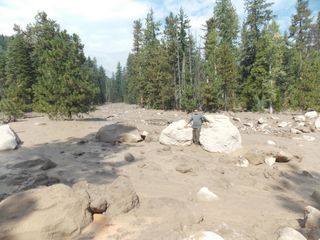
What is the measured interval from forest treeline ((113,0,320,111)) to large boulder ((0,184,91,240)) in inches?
1017

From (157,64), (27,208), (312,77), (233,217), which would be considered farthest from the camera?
(157,64)

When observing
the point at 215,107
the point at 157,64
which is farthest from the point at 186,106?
the point at 157,64

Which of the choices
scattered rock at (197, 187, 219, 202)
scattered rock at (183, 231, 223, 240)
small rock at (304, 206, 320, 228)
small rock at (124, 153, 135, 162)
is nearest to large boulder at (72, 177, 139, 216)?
scattered rock at (197, 187, 219, 202)

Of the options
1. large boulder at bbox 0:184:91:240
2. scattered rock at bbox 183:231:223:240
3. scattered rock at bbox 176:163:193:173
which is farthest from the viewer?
scattered rock at bbox 176:163:193:173

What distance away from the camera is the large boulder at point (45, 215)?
4527 millimetres

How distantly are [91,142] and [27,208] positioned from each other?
7610 millimetres

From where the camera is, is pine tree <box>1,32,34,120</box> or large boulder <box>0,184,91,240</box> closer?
large boulder <box>0,184,91,240</box>

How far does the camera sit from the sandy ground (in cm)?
518

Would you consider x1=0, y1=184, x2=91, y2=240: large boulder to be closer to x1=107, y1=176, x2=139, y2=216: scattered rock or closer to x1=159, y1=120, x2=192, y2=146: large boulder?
x1=107, y1=176, x2=139, y2=216: scattered rock

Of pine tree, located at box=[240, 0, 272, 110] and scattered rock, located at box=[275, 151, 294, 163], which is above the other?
pine tree, located at box=[240, 0, 272, 110]

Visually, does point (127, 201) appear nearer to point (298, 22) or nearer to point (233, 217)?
point (233, 217)

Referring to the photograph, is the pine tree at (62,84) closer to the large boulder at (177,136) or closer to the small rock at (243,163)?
the large boulder at (177,136)

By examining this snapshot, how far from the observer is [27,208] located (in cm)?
495

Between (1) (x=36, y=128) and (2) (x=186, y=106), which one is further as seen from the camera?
(2) (x=186, y=106)
